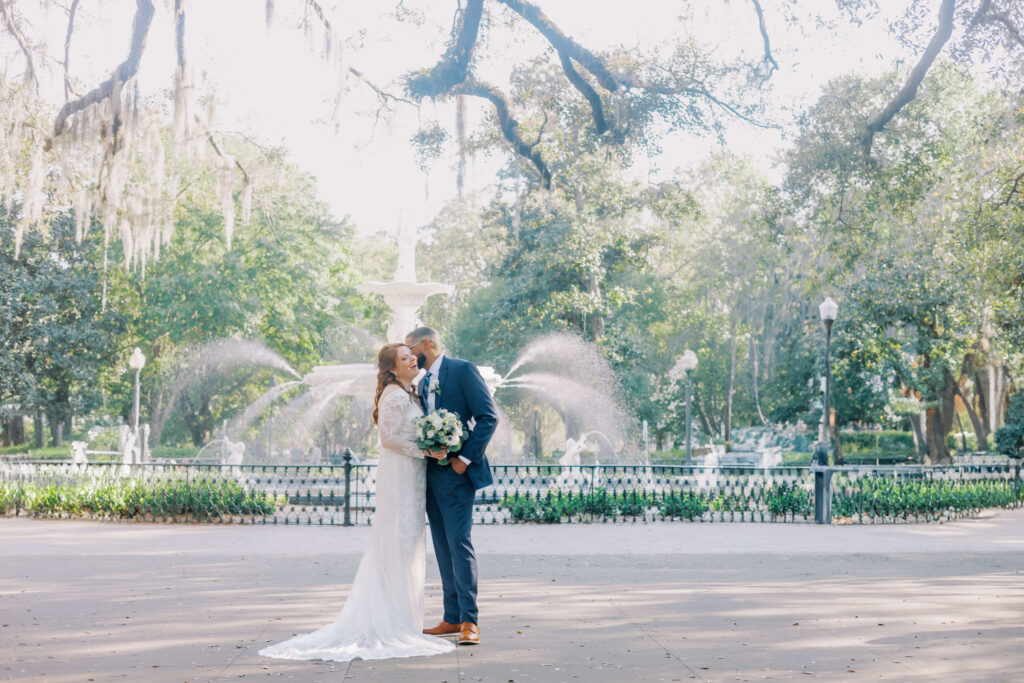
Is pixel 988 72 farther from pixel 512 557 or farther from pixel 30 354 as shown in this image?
pixel 30 354

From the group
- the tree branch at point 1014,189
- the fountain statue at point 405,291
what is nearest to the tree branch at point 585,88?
the fountain statue at point 405,291

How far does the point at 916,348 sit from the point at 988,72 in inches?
856

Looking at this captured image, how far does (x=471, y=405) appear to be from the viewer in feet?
22.0

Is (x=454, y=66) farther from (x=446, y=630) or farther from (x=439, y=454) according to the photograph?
(x=446, y=630)

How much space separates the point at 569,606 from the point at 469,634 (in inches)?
66.9

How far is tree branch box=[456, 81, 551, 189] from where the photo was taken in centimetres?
1633

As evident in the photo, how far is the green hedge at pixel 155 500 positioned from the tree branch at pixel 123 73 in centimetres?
547

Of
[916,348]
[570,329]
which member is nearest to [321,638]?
[570,329]

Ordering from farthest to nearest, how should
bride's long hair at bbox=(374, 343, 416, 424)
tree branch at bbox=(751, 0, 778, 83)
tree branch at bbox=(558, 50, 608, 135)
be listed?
tree branch at bbox=(751, 0, 778, 83)
tree branch at bbox=(558, 50, 608, 135)
bride's long hair at bbox=(374, 343, 416, 424)

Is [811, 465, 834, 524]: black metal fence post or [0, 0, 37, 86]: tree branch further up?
[0, 0, 37, 86]: tree branch

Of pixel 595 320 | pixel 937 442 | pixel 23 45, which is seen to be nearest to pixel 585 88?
pixel 23 45

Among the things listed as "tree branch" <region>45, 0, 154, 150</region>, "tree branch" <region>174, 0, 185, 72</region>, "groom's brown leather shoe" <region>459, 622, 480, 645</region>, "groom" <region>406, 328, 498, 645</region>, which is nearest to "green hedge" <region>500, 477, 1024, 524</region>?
"tree branch" <region>174, 0, 185, 72</region>

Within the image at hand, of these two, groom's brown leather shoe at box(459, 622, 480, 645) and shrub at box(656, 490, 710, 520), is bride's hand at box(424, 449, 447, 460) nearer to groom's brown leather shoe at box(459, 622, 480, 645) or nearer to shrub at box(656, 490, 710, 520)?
groom's brown leather shoe at box(459, 622, 480, 645)

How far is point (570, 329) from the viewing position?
35.3 meters
